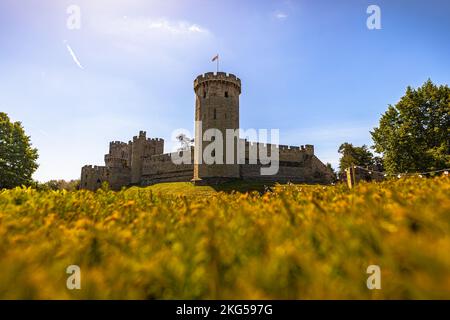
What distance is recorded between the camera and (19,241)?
2.77 m

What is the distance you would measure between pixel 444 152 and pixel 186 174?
39.9 m

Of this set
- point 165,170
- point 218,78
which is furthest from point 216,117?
point 165,170

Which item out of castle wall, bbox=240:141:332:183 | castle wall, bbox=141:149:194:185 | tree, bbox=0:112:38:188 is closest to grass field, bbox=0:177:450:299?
tree, bbox=0:112:38:188

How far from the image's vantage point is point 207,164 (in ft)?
133

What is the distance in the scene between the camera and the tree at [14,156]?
3200 centimetres

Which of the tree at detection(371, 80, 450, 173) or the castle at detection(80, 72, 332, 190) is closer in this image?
the tree at detection(371, 80, 450, 173)

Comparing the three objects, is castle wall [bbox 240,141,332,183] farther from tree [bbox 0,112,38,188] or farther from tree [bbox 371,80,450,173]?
tree [bbox 0,112,38,188]

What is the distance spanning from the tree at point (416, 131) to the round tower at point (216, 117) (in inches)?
727

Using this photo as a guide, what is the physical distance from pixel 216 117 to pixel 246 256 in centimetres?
3905

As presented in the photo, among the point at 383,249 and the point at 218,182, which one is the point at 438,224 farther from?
the point at 218,182

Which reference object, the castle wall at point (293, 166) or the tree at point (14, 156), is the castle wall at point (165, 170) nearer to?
the castle wall at point (293, 166)

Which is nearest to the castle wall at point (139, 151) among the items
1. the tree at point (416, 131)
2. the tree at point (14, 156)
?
the tree at point (14, 156)

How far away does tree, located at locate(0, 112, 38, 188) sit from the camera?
3200 cm

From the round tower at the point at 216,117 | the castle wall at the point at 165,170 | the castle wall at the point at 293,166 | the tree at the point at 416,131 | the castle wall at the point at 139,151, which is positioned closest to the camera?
the tree at the point at 416,131
